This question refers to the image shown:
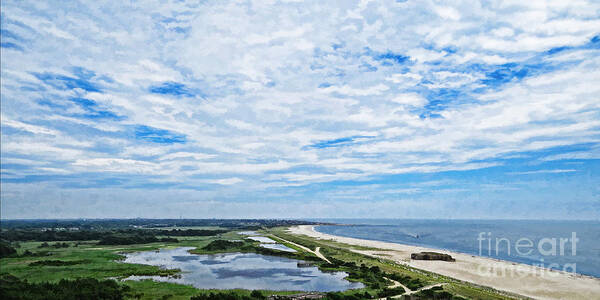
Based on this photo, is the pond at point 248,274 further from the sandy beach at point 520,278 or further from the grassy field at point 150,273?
the sandy beach at point 520,278

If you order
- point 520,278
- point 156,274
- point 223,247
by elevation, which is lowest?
point 223,247

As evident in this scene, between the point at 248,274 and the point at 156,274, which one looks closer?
the point at 156,274

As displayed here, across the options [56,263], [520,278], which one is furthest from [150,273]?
[520,278]

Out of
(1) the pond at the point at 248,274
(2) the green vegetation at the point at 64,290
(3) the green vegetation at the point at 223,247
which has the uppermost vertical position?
(2) the green vegetation at the point at 64,290

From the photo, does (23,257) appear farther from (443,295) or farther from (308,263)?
(443,295)

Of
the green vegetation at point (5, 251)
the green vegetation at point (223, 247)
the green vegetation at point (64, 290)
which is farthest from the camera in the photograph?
the green vegetation at point (223, 247)

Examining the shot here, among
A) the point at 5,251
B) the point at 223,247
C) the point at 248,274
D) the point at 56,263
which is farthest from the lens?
the point at 223,247

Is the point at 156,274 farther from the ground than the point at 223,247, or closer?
farther from the ground

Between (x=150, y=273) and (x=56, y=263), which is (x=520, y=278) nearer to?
(x=150, y=273)

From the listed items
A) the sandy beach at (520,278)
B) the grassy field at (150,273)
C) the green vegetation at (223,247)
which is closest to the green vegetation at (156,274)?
the grassy field at (150,273)

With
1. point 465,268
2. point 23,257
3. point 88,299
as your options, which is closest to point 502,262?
point 465,268
